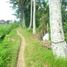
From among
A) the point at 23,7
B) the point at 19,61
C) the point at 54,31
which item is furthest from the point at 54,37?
the point at 23,7

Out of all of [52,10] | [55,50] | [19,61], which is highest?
[52,10]

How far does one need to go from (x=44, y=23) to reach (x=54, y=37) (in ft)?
44.2

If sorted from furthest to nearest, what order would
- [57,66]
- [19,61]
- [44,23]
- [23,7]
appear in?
[23,7] < [44,23] < [19,61] < [57,66]

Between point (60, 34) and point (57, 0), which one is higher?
point (57, 0)

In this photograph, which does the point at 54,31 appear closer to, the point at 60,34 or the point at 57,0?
the point at 60,34

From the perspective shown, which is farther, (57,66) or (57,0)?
(57,0)

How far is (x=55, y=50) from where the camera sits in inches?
366

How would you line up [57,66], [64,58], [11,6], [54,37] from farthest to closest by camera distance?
[11,6], [54,37], [64,58], [57,66]

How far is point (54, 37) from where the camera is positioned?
9.29 m

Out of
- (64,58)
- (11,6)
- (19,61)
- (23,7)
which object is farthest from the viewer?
(11,6)

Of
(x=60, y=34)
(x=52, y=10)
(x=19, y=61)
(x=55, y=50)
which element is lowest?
(x=19, y=61)

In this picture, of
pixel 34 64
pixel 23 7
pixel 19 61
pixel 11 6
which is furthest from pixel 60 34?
pixel 11 6

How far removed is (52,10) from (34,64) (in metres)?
2.27

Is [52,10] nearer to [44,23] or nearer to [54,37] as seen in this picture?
[54,37]
